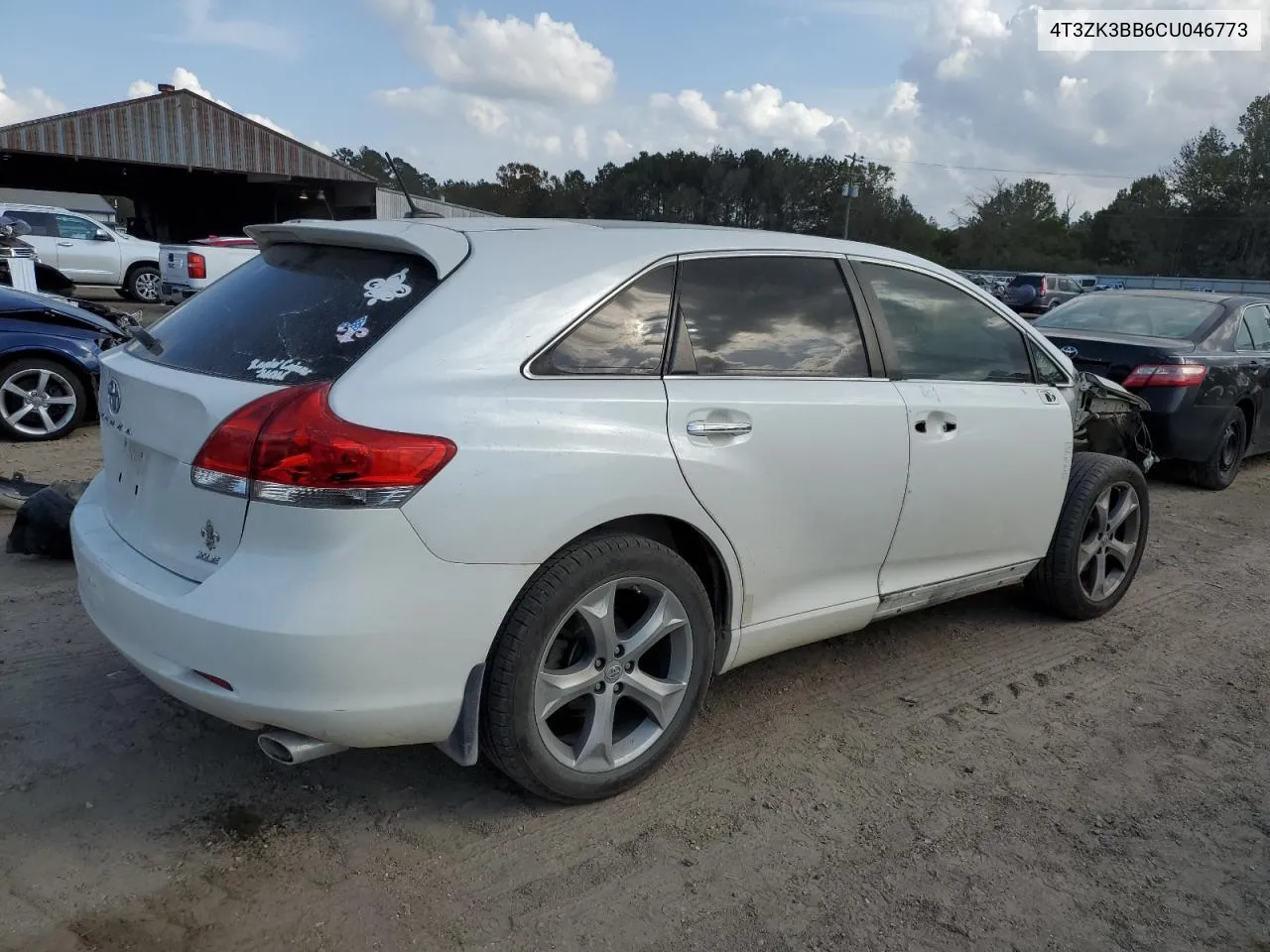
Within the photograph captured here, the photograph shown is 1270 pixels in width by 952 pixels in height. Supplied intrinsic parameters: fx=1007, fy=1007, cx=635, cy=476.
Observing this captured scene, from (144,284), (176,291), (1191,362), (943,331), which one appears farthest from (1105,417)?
(144,284)

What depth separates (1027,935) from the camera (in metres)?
2.46

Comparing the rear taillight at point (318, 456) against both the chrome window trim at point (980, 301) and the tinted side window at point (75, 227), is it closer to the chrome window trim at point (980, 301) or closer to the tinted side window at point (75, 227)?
the chrome window trim at point (980, 301)

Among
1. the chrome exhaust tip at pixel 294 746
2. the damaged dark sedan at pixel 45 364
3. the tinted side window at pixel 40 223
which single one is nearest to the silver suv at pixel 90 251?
the tinted side window at pixel 40 223

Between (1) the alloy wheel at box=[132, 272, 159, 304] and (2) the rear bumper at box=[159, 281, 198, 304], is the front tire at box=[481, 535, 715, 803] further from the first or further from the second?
(1) the alloy wheel at box=[132, 272, 159, 304]

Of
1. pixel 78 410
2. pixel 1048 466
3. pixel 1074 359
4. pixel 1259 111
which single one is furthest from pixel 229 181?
pixel 1259 111

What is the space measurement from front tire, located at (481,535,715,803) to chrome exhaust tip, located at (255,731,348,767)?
0.41 m

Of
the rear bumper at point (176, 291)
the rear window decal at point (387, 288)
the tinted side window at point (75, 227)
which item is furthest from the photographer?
the tinted side window at point (75, 227)

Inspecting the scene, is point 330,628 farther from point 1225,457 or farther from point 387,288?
point 1225,457

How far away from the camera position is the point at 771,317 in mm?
3268

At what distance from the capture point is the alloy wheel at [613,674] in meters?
2.74

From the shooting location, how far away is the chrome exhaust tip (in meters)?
2.46

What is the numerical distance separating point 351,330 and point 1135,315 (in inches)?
286

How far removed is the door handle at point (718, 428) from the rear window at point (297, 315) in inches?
32.8

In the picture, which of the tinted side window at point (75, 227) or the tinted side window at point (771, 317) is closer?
the tinted side window at point (771, 317)
